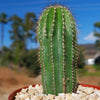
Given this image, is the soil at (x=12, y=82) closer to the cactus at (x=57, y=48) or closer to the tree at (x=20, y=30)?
the cactus at (x=57, y=48)

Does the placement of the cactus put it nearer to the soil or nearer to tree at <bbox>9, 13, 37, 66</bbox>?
the soil

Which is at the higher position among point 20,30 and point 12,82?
point 20,30

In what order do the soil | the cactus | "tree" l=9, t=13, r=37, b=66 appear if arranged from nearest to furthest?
the cactus < the soil < "tree" l=9, t=13, r=37, b=66

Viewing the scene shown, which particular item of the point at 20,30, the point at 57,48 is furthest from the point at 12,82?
the point at 20,30

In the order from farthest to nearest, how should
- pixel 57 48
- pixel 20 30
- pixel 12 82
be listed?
pixel 20 30
pixel 12 82
pixel 57 48

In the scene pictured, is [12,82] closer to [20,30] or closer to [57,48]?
[57,48]

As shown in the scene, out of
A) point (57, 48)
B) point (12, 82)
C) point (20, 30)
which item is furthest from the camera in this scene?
point (20, 30)

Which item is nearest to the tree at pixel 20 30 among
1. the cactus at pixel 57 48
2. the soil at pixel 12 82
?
the soil at pixel 12 82

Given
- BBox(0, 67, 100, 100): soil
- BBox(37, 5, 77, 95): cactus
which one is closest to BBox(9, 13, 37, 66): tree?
BBox(0, 67, 100, 100): soil

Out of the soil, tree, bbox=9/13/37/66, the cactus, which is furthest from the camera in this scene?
tree, bbox=9/13/37/66

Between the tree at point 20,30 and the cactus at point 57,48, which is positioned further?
the tree at point 20,30
